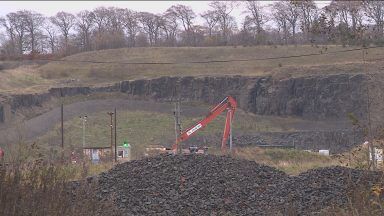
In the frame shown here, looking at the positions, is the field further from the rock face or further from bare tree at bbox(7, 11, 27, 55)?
bare tree at bbox(7, 11, 27, 55)

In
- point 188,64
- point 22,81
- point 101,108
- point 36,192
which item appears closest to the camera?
point 36,192

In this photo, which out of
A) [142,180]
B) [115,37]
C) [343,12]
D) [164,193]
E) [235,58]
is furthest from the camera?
[115,37]

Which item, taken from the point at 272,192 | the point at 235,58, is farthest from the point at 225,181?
the point at 235,58

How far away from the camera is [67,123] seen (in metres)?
55.7

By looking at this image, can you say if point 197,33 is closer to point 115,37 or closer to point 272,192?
point 115,37

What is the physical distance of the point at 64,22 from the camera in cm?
9938

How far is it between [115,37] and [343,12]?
290 feet

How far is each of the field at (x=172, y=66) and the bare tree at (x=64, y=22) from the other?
12607 mm

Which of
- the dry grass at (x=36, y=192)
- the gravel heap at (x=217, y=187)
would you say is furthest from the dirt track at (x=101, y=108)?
the dry grass at (x=36, y=192)

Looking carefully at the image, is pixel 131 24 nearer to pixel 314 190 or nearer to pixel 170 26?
pixel 170 26

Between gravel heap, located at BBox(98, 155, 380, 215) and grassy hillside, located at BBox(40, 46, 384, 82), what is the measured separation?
54.6m

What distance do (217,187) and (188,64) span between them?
66.7m

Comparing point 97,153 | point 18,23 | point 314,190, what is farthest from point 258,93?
point 314,190

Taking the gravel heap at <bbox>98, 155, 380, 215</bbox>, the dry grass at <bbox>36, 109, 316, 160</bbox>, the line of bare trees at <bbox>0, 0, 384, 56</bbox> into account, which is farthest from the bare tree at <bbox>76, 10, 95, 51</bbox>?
the gravel heap at <bbox>98, 155, 380, 215</bbox>
